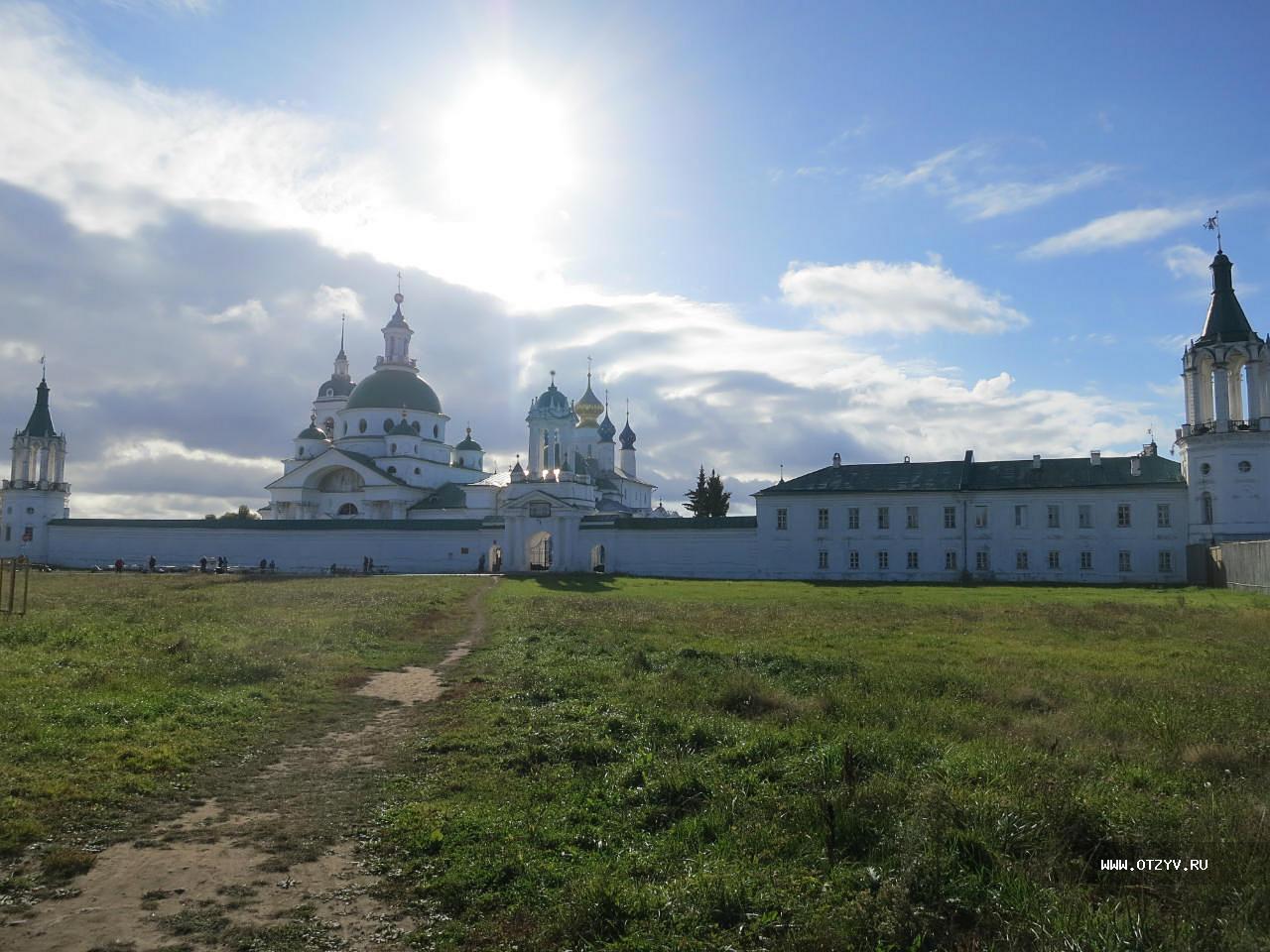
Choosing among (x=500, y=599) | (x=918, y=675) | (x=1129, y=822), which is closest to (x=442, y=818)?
(x=1129, y=822)

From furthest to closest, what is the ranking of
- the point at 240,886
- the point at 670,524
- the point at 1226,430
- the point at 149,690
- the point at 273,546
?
the point at 273,546, the point at 670,524, the point at 1226,430, the point at 149,690, the point at 240,886

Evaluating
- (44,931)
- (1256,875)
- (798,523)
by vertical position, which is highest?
(798,523)

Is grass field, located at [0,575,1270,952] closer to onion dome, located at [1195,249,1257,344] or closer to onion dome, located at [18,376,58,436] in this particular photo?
onion dome, located at [1195,249,1257,344]

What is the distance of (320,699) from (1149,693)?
11014 mm

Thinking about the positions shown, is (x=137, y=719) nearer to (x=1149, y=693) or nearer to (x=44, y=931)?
(x=44, y=931)

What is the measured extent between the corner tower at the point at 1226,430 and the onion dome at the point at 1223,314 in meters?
0.04

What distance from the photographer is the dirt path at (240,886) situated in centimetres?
572

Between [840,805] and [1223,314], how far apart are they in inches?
2070

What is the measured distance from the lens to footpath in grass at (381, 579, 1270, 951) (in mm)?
5699

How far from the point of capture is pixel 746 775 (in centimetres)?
862

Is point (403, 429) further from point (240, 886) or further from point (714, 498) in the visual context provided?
point (240, 886)

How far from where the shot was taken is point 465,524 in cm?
6222

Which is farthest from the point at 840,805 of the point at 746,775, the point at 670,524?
the point at 670,524

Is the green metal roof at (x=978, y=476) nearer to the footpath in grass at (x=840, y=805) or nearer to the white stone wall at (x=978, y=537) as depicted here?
the white stone wall at (x=978, y=537)
